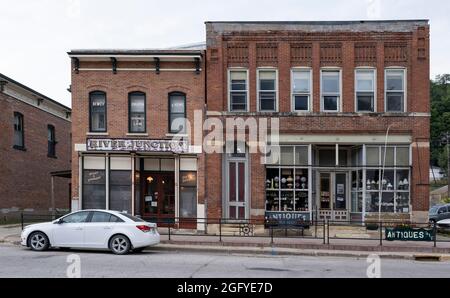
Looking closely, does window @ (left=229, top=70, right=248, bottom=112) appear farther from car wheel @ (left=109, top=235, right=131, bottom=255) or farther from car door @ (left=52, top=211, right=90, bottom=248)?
car door @ (left=52, top=211, right=90, bottom=248)

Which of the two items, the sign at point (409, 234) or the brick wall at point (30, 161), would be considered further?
the brick wall at point (30, 161)

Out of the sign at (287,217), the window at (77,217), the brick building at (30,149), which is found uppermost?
the brick building at (30,149)

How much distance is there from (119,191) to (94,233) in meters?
7.01

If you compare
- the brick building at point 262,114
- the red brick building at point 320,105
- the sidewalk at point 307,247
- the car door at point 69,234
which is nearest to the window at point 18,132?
the brick building at point 262,114

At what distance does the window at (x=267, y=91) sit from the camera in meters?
22.5

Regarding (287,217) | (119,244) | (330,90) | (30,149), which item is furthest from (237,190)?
(30,149)

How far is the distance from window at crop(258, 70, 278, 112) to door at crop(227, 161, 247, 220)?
2.74 metres

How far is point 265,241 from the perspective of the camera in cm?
1847

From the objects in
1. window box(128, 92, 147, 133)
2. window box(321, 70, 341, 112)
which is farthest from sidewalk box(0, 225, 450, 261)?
window box(321, 70, 341, 112)

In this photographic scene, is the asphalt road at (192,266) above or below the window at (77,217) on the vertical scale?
below

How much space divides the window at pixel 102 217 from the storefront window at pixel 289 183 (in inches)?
335

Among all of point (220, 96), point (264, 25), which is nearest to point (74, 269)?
point (220, 96)

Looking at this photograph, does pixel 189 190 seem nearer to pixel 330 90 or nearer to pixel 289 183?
pixel 289 183

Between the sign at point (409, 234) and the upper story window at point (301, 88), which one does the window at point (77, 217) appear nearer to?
the sign at point (409, 234)
